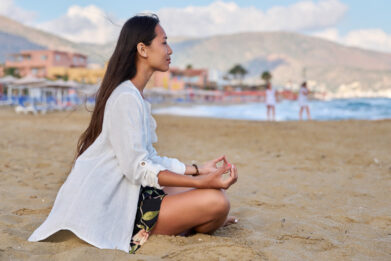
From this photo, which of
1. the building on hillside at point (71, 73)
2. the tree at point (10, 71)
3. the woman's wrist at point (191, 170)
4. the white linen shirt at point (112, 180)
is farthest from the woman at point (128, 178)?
the tree at point (10, 71)

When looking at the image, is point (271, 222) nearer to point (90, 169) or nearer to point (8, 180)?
point (90, 169)

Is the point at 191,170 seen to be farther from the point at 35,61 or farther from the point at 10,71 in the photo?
the point at 35,61

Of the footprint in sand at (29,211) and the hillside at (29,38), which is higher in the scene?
the hillside at (29,38)

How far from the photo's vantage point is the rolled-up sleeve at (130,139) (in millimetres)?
1530

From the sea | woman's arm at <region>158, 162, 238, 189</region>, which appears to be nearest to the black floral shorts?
woman's arm at <region>158, 162, 238, 189</region>

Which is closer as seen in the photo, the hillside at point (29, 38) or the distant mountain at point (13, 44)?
the distant mountain at point (13, 44)

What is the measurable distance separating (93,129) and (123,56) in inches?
14.8

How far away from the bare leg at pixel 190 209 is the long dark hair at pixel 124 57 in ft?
1.64

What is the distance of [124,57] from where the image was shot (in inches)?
66.6

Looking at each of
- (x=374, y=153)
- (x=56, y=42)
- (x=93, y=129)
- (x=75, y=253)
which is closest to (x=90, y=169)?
(x=93, y=129)

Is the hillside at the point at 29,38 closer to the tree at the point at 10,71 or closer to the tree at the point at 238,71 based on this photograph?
the tree at the point at 238,71

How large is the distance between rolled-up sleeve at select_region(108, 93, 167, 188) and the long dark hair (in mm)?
160

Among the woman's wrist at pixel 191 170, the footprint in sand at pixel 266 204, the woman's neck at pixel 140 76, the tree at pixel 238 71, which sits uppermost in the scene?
the tree at pixel 238 71

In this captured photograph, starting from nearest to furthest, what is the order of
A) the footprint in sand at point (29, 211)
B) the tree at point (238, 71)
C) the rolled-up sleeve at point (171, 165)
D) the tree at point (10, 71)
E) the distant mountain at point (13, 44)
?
the rolled-up sleeve at point (171, 165) < the footprint in sand at point (29, 211) < the tree at point (10, 71) < the tree at point (238, 71) < the distant mountain at point (13, 44)
